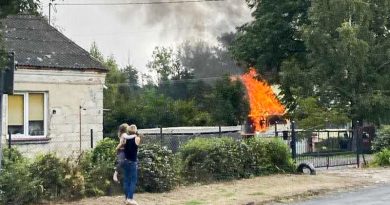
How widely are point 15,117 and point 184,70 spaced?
51698 mm

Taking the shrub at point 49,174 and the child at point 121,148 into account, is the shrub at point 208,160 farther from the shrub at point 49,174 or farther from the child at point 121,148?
the shrub at point 49,174

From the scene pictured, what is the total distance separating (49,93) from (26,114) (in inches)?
41.4

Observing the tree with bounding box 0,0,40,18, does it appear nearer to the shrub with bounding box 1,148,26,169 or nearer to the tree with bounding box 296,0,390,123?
the shrub with bounding box 1,148,26,169

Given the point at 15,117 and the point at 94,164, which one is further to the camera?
the point at 15,117

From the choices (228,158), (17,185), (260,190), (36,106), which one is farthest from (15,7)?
(36,106)

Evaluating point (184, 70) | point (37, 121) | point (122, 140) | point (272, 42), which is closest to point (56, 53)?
point (37, 121)

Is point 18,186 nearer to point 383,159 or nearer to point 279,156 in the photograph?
point 279,156

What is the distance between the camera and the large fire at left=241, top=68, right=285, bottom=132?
171ft

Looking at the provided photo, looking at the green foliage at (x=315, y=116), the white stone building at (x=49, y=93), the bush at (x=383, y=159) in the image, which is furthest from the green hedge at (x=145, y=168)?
the green foliage at (x=315, y=116)

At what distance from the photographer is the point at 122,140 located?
13812 millimetres

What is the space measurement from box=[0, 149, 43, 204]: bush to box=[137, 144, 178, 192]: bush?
2670mm

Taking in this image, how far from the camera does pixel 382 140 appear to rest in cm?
2606

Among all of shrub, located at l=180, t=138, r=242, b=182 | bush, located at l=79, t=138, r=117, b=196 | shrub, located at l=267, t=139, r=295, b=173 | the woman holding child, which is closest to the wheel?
shrub, located at l=267, t=139, r=295, b=173

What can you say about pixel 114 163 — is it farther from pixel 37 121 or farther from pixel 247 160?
pixel 37 121
